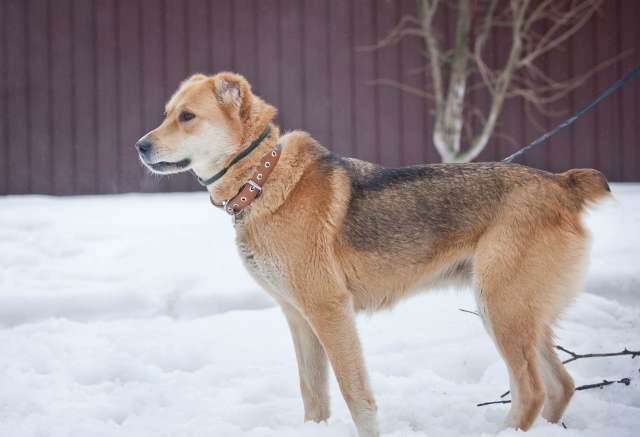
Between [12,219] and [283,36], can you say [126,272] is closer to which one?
[12,219]

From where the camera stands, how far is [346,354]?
2814 millimetres

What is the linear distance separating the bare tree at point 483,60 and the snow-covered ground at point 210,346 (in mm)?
2162

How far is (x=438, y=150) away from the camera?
8.16 m

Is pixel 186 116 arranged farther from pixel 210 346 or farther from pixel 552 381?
pixel 552 381

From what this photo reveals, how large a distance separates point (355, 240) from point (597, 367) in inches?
68.4

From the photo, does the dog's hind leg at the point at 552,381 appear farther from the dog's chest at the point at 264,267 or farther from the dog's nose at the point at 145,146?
the dog's nose at the point at 145,146

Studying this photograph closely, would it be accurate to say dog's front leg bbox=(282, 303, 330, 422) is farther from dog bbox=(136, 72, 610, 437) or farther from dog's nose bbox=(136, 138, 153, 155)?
dog's nose bbox=(136, 138, 153, 155)

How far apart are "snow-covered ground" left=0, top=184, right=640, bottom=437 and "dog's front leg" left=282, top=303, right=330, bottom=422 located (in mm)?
120

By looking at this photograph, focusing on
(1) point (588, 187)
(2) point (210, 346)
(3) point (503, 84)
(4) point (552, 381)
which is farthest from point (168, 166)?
(3) point (503, 84)

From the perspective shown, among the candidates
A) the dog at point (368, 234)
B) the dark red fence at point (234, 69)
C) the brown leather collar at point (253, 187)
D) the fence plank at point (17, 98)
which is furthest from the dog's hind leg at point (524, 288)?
the fence plank at point (17, 98)

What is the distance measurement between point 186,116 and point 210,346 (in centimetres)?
178

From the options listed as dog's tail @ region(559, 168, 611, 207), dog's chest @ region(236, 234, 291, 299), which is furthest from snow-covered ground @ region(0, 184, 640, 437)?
dog's chest @ region(236, 234, 291, 299)

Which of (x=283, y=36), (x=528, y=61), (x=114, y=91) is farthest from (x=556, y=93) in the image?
(x=114, y=91)

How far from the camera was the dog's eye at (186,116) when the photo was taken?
121 inches
